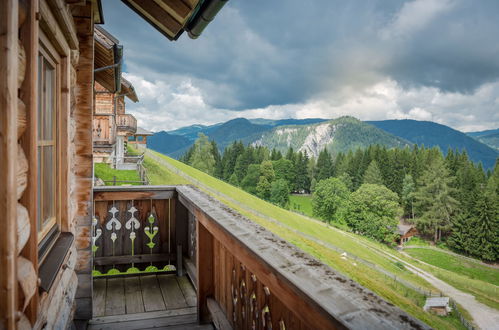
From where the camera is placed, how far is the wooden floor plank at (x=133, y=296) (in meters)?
3.05

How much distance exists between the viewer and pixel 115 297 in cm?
329

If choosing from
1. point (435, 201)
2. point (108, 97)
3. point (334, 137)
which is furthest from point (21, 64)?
point (334, 137)

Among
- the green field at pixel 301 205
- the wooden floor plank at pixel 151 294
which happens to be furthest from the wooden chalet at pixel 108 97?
the green field at pixel 301 205

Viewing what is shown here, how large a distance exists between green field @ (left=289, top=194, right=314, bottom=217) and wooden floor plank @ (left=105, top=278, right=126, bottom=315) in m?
51.6


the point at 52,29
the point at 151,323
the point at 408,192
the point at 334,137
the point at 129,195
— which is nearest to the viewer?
the point at 52,29

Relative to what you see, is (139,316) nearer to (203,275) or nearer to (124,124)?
(203,275)

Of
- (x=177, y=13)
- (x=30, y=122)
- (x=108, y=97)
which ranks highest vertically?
(x=108, y=97)

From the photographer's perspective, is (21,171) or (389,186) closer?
(21,171)

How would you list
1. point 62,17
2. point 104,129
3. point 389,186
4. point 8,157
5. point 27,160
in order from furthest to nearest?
point 389,186
point 104,129
point 62,17
point 27,160
point 8,157

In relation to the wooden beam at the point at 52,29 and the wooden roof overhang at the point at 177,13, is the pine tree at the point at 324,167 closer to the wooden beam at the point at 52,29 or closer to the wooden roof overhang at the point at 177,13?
the wooden roof overhang at the point at 177,13

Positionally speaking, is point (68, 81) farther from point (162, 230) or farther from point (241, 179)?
point (241, 179)

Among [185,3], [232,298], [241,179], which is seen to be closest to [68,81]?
[185,3]

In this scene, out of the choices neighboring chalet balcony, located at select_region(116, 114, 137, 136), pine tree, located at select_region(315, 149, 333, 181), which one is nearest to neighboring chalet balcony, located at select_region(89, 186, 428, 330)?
neighboring chalet balcony, located at select_region(116, 114, 137, 136)

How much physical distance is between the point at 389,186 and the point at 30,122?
60.4 metres
